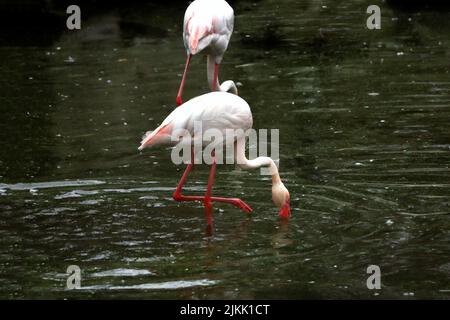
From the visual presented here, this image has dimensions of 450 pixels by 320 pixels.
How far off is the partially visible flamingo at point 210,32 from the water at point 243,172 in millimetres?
853

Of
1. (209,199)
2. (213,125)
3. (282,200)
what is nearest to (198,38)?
(213,125)

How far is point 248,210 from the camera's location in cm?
794

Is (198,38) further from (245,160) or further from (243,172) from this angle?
(245,160)

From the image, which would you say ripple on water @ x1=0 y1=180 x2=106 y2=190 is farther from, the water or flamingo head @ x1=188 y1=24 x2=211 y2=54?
flamingo head @ x1=188 y1=24 x2=211 y2=54

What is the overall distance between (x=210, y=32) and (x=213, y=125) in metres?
1.49

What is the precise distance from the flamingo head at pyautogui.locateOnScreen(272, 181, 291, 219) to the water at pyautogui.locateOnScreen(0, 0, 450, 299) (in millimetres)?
85

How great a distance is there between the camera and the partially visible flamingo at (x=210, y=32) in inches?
359

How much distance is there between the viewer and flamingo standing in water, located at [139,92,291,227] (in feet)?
25.8

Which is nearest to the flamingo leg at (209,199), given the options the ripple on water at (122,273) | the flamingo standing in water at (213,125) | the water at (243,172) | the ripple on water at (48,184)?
the flamingo standing in water at (213,125)

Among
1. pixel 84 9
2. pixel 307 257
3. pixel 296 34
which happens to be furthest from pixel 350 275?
pixel 84 9

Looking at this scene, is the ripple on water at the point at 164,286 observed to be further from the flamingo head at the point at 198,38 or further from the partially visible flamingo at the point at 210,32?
the flamingo head at the point at 198,38
